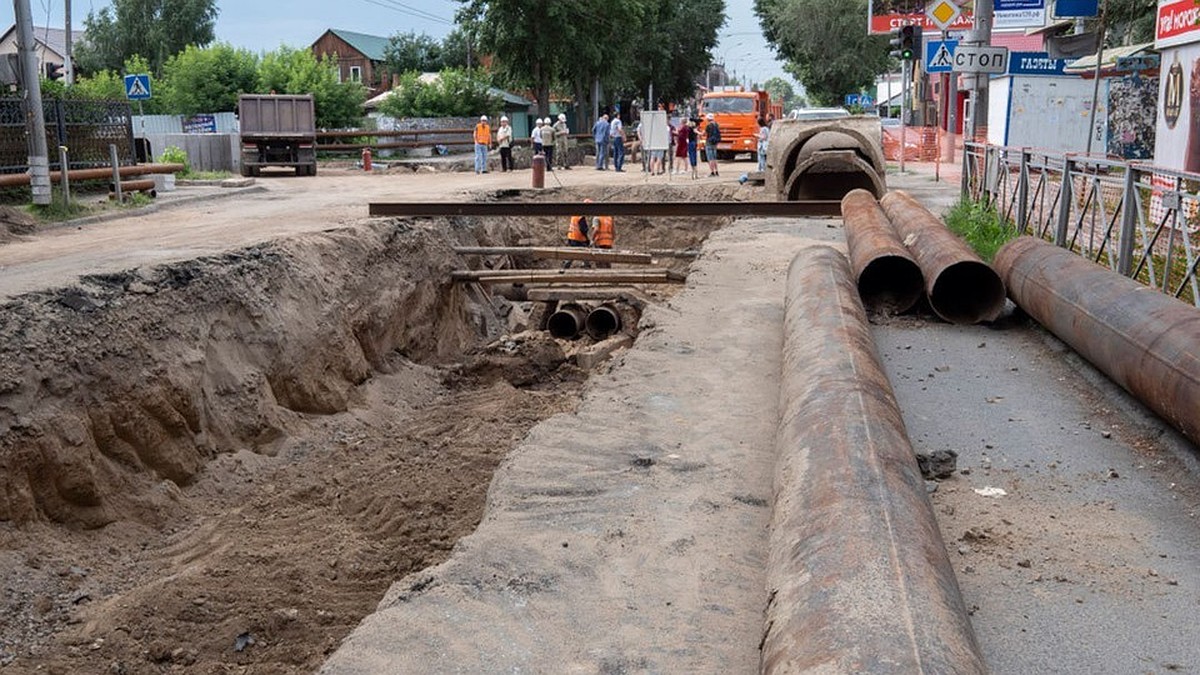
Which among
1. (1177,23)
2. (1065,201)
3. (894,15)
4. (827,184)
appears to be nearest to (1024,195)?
(1065,201)

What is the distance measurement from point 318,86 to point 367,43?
37129 mm

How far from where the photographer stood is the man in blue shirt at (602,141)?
3095 cm

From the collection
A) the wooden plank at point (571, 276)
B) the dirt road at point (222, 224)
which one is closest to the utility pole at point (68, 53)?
the dirt road at point (222, 224)

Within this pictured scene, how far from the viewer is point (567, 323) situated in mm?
14820

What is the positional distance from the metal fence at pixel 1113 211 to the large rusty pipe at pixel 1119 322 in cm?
59

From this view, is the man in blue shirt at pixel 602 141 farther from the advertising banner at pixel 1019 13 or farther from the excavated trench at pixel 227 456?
the excavated trench at pixel 227 456

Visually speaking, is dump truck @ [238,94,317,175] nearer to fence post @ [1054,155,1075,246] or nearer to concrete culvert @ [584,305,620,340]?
concrete culvert @ [584,305,620,340]

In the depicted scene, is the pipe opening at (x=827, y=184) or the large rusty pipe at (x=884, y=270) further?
the pipe opening at (x=827, y=184)

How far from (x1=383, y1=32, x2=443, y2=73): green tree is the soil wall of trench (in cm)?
6377

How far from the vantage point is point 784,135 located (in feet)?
63.1

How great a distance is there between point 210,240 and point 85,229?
4.32 metres

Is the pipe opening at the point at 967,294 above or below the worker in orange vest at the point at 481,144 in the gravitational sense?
below

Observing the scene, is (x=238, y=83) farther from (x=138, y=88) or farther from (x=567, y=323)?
(x=567, y=323)

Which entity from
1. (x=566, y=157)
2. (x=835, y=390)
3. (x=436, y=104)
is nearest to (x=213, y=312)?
(x=835, y=390)
